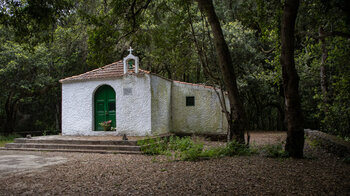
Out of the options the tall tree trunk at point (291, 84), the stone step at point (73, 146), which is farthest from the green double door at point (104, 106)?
the tall tree trunk at point (291, 84)

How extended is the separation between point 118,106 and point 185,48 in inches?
174

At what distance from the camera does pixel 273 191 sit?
14.2 feet

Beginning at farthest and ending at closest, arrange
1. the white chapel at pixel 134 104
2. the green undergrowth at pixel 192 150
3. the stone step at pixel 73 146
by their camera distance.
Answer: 1. the white chapel at pixel 134 104
2. the stone step at pixel 73 146
3. the green undergrowth at pixel 192 150

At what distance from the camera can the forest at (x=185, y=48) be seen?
7089 mm

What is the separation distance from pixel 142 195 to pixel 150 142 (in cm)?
586

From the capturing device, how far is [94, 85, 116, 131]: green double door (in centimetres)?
1334

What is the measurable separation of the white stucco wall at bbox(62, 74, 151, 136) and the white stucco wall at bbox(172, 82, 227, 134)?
275cm

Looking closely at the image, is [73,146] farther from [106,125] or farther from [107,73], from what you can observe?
[107,73]

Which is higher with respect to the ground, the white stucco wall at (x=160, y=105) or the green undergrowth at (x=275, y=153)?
the white stucco wall at (x=160, y=105)

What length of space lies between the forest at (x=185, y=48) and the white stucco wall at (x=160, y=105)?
3.52 feet

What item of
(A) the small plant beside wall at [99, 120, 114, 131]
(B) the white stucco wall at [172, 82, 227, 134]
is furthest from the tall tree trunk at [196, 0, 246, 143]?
(A) the small plant beside wall at [99, 120, 114, 131]

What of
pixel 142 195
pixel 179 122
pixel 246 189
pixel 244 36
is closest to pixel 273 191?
pixel 246 189

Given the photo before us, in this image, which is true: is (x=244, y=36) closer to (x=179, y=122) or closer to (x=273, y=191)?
(x=179, y=122)

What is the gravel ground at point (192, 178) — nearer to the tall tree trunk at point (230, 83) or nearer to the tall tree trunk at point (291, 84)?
the tall tree trunk at point (291, 84)
